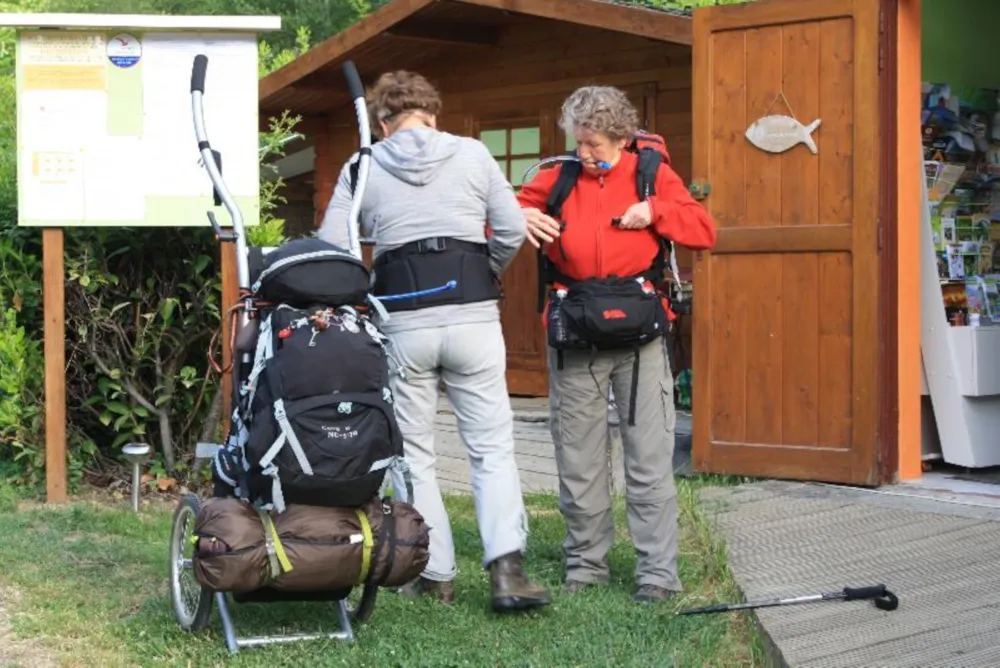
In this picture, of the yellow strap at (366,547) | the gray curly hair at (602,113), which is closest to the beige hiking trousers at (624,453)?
the gray curly hair at (602,113)

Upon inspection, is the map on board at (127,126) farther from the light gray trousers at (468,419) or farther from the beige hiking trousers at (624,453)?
the beige hiking trousers at (624,453)

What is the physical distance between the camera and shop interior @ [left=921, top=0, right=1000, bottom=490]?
24.2 feet

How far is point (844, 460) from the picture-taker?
22.4 ft

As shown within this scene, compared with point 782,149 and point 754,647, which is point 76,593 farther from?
point 782,149

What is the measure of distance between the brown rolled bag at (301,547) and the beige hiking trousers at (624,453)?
0.96 m

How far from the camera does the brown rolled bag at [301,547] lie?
4.12m

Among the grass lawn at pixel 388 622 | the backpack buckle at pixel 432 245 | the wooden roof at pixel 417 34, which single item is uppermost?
the wooden roof at pixel 417 34

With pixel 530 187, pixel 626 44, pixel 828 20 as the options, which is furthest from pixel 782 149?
pixel 626 44

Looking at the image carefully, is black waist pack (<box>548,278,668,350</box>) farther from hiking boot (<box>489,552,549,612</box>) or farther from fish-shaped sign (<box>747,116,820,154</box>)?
fish-shaped sign (<box>747,116,820,154</box>)

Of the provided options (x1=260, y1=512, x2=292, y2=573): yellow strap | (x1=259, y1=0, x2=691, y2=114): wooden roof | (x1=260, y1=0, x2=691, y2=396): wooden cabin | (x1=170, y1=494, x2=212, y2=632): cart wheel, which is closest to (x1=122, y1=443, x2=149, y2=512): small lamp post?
(x1=170, y1=494, x2=212, y2=632): cart wheel

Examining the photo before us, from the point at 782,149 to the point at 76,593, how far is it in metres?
3.83

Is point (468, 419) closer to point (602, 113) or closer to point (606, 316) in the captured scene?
point (606, 316)

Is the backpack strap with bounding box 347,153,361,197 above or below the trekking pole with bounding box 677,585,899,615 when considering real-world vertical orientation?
above

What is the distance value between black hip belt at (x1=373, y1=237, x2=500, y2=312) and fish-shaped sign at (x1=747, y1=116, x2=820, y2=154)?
2631mm
